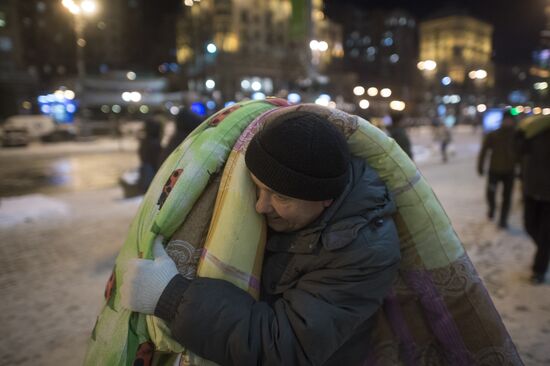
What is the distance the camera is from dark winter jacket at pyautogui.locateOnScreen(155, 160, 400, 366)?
120 centimetres

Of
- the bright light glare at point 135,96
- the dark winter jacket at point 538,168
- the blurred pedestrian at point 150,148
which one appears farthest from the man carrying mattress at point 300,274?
the bright light glare at point 135,96

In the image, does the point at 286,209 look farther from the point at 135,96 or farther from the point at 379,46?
the point at 379,46

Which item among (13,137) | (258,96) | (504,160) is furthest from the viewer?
(258,96)

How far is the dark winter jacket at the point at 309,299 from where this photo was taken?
120cm

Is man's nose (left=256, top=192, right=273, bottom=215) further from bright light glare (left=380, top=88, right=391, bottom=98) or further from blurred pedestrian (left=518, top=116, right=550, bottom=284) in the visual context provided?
bright light glare (left=380, top=88, right=391, bottom=98)

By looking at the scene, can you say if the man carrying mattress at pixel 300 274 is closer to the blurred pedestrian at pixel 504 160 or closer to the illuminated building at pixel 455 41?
the blurred pedestrian at pixel 504 160

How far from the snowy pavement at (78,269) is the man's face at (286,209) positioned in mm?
2634

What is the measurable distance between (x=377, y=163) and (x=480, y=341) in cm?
80

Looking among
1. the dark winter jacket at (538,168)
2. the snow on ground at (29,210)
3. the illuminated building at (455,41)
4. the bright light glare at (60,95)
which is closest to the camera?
the dark winter jacket at (538,168)

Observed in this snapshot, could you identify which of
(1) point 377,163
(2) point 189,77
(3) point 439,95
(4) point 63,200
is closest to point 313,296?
(1) point 377,163

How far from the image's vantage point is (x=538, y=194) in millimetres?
4465

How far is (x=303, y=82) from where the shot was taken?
1224 centimetres

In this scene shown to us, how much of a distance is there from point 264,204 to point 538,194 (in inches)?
169

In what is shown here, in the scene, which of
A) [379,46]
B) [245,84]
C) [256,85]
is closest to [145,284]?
[245,84]
